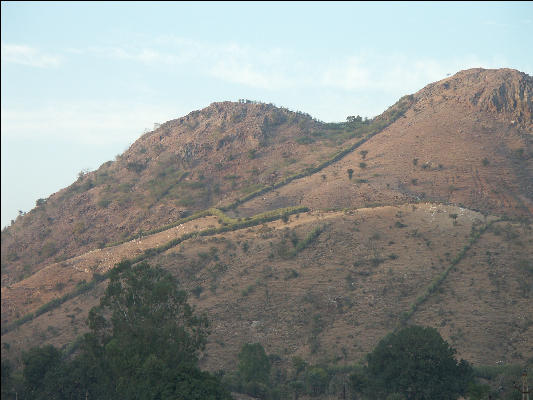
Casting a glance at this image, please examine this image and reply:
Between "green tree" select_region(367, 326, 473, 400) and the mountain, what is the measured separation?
8.69 metres

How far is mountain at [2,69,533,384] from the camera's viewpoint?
4588 cm

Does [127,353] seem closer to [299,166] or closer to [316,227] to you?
[316,227]

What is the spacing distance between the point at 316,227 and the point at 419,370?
28.5 metres

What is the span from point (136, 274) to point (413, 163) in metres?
52.2

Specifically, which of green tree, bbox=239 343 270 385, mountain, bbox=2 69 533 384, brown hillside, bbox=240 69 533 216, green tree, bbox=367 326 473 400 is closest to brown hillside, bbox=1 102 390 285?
mountain, bbox=2 69 533 384

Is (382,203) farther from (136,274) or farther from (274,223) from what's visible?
(136,274)

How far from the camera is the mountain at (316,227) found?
151 feet

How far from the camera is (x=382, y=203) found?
6738 centimetres

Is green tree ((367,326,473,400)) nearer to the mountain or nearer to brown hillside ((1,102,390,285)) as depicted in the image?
the mountain

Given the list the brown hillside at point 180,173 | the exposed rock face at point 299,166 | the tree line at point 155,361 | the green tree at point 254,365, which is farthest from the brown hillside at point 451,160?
the tree line at point 155,361

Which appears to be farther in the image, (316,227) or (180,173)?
(180,173)

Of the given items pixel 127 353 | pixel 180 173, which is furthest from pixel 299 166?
pixel 127 353

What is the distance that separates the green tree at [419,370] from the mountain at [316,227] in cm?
869

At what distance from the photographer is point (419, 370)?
32.4 metres
